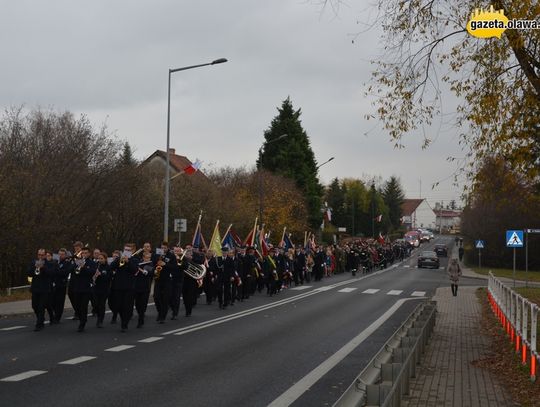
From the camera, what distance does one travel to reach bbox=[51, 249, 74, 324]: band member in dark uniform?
15.6 meters

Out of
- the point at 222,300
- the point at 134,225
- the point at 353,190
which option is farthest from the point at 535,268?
the point at 353,190

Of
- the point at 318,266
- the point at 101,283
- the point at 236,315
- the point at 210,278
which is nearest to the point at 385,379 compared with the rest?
the point at 101,283

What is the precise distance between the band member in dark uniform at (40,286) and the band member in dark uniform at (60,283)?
1.08 feet

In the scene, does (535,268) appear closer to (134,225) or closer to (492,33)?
(134,225)

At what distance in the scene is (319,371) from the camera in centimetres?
1037

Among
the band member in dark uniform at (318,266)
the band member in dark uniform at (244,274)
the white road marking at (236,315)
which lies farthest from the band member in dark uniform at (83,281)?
the band member in dark uniform at (318,266)

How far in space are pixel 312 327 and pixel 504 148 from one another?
20.8 feet

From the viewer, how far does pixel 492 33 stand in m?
11.4

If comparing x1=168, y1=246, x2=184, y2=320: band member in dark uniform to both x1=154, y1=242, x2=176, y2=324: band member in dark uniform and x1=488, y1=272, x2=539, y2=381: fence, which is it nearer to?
x1=154, y1=242, x2=176, y2=324: band member in dark uniform

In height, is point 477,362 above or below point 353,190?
below

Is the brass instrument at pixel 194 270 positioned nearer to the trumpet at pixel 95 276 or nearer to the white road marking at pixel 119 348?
the trumpet at pixel 95 276

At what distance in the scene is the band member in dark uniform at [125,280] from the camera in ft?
49.5

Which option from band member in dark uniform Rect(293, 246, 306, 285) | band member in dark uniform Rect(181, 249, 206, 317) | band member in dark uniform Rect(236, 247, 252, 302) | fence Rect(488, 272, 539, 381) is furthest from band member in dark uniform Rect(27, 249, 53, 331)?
band member in dark uniform Rect(293, 246, 306, 285)

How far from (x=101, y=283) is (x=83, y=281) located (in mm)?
594
